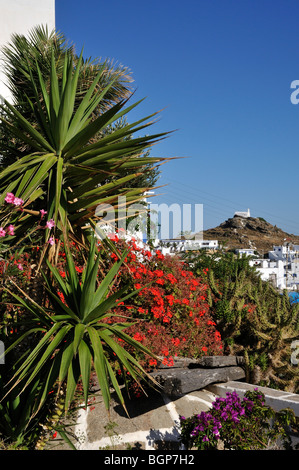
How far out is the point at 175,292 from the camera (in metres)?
6.88

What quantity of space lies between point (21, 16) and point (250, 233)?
64.5 m

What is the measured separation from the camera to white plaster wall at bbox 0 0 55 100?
44.4 feet

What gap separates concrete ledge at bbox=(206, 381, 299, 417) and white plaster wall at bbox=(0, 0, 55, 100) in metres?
10.6

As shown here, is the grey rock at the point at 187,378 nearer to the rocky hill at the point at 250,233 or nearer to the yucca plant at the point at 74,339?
the yucca plant at the point at 74,339

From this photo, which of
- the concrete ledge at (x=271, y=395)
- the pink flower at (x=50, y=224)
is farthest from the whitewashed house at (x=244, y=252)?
the pink flower at (x=50, y=224)

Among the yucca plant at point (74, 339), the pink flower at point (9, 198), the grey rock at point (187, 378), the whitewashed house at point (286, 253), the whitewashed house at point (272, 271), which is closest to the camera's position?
the yucca plant at point (74, 339)

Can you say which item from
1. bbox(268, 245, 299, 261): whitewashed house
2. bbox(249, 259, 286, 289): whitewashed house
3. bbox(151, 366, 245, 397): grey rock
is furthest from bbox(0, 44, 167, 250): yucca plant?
bbox(268, 245, 299, 261): whitewashed house

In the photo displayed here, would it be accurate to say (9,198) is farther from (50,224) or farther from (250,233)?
(250,233)

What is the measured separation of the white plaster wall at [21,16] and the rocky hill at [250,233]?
5443 cm

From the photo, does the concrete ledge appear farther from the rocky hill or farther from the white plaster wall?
the rocky hill

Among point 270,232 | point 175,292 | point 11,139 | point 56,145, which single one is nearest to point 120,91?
point 11,139

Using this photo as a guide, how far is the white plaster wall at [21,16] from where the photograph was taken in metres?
13.5

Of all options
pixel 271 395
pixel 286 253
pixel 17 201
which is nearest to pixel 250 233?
pixel 286 253
